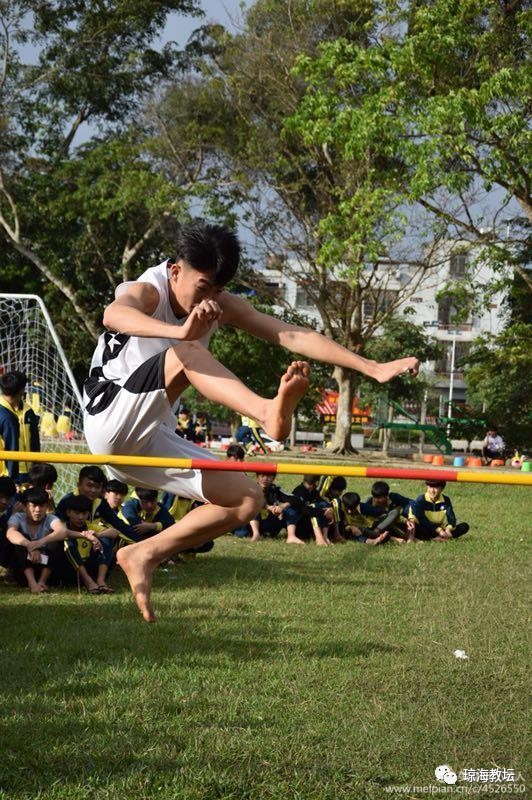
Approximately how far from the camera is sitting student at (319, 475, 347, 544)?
1084 centimetres

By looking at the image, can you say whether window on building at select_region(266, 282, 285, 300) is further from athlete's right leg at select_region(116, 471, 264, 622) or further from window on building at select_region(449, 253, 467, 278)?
athlete's right leg at select_region(116, 471, 264, 622)

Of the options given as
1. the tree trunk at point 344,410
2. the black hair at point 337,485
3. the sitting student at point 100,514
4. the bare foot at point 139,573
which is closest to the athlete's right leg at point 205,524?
the bare foot at point 139,573

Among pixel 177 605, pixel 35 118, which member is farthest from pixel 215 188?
pixel 177 605

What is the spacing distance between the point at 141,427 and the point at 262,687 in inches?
56.0

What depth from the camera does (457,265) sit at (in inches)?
985

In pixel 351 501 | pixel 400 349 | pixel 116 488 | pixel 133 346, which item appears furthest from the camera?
pixel 400 349

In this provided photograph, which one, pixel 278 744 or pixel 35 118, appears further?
pixel 35 118

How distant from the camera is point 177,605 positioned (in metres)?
6.91

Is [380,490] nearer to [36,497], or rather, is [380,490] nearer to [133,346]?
[36,497]

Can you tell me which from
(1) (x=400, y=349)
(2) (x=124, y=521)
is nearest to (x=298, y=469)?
(2) (x=124, y=521)

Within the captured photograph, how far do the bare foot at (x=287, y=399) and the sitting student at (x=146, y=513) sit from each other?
4.88 meters

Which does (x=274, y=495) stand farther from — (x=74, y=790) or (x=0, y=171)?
(x=0, y=171)

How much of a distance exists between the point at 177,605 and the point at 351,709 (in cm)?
248

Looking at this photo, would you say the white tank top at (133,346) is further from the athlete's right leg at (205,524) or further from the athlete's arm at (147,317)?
the athlete's right leg at (205,524)
